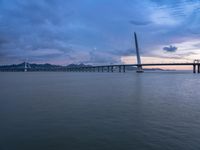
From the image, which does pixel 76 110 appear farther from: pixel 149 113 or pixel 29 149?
pixel 29 149

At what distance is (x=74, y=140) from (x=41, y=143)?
153cm

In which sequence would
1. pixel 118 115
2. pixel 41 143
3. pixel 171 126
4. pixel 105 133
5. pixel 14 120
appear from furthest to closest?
pixel 118 115, pixel 14 120, pixel 171 126, pixel 105 133, pixel 41 143

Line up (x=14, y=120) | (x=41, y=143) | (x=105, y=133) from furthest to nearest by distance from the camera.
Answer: (x=14, y=120), (x=105, y=133), (x=41, y=143)

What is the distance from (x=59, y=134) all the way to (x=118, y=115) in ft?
18.3

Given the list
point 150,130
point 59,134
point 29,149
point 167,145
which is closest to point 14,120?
point 59,134

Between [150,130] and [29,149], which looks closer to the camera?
[29,149]

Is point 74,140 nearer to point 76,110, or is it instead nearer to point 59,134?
point 59,134

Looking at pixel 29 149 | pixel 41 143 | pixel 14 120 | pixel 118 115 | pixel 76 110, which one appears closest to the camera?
pixel 29 149

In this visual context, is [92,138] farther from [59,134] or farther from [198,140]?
[198,140]

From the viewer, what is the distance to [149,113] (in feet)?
55.0

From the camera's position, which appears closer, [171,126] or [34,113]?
[171,126]

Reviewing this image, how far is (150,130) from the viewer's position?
1219 centimetres

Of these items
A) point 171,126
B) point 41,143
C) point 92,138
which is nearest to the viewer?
point 41,143

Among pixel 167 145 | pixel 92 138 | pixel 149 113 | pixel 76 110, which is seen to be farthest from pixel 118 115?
pixel 167 145
